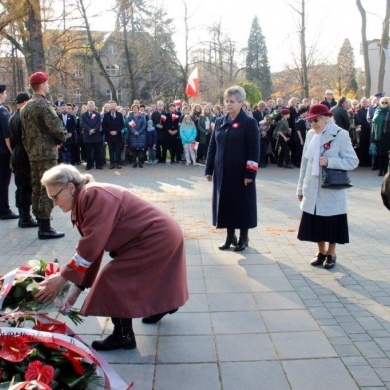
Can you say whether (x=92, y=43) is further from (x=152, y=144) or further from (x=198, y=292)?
(x=198, y=292)

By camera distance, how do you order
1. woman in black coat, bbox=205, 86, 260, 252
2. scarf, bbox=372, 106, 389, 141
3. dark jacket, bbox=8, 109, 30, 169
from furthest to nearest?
scarf, bbox=372, 106, 389, 141, dark jacket, bbox=8, 109, 30, 169, woman in black coat, bbox=205, 86, 260, 252

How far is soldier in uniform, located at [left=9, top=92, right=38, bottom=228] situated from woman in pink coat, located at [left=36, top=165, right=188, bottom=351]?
14.3 ft

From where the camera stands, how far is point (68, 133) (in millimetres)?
14617

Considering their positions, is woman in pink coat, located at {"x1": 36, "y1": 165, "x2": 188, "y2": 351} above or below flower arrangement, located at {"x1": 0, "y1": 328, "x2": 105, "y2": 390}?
above

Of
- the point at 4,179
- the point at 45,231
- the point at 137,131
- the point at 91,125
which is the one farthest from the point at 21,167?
the point at 137,131

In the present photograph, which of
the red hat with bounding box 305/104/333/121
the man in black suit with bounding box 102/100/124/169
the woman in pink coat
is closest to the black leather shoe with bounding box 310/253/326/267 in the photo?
the red hat with bounding box 305/104/333/121

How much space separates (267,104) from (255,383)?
43.9ft

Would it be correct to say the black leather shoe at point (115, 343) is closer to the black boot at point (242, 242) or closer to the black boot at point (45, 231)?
the black boot at point (242, 242)

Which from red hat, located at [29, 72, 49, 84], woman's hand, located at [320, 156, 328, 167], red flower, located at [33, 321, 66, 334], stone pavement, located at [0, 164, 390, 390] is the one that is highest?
red hat, located at [29, 72, 49, 84]

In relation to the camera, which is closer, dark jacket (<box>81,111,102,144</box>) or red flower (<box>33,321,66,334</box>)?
red flower (<box>33,321,66,334</box>)

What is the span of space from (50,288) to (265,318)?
1.97 metres

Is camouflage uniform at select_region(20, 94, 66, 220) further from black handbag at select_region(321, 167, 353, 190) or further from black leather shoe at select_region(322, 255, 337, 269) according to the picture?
black leather shoe at select_region(322, 255, 337, 269)

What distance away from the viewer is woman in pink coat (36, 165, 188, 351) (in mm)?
3330

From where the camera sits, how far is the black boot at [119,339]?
12.8 ft
